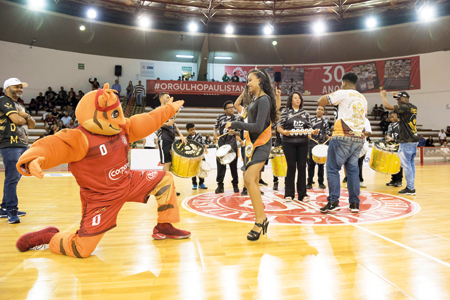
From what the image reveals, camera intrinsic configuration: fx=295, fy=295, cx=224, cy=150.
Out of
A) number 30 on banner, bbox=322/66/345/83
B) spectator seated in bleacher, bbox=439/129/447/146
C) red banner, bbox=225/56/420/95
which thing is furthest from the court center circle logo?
number 30 on banner, bbox=322/66/345/83

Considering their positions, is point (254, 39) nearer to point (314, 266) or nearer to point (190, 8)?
point (190, 8)

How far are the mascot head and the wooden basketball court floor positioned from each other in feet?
3.67

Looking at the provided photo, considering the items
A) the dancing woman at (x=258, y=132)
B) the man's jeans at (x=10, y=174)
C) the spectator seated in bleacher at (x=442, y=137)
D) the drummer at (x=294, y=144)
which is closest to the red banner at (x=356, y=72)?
the spectator seated in bleacher at (x=442, y=137)

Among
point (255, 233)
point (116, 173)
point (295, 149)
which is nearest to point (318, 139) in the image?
point (295, 149)

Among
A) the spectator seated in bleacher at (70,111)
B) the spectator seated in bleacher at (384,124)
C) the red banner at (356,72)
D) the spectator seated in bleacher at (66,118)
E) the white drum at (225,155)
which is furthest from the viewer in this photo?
the red banner at (356,72)

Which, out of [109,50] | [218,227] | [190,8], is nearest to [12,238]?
[218,227]

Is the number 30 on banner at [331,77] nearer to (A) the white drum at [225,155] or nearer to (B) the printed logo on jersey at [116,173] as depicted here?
(A) the white drum at [225,155]

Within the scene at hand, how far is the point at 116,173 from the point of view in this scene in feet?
8.58

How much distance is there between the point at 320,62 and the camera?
2103 centimetres

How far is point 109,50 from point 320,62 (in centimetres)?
1458

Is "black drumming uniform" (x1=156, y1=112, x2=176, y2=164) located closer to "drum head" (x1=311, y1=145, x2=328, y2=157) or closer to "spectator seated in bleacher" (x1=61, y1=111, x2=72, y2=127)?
"drum head" (x1=311, y1=145, x2=328, y2=157)

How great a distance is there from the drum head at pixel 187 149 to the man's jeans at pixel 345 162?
203 centimetres

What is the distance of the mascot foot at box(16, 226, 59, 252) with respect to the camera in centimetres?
267

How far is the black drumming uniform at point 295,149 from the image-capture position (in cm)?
466
